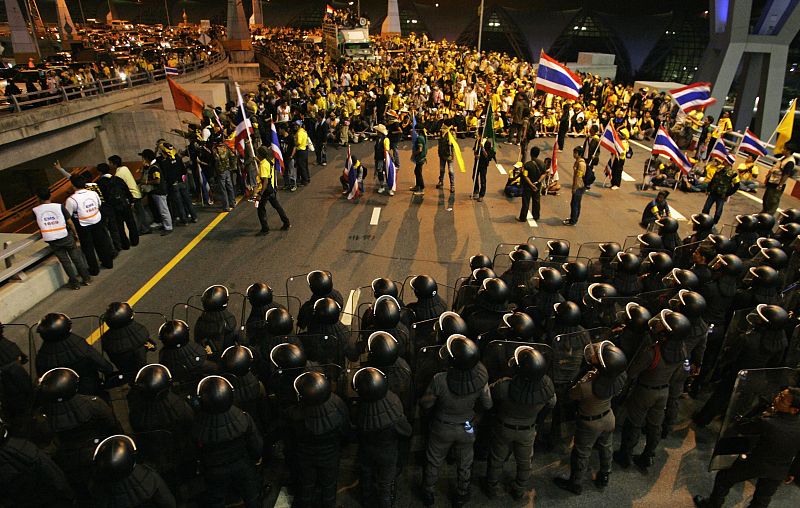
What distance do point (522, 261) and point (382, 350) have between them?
10.0 feet

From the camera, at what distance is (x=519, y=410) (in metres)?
4.31

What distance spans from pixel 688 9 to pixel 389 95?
4943 centimetres

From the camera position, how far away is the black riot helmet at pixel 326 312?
5078 millimetres

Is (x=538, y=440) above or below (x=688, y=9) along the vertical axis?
below

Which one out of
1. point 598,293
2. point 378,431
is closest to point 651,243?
point 598,293

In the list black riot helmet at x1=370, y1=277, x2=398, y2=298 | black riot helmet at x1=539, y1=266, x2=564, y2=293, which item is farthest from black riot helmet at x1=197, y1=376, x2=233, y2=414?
black riot helmet at x1=539, y1=266, x2=564, y2=293

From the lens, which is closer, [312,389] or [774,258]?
[312,389]

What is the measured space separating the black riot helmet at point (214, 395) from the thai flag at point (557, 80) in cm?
1130

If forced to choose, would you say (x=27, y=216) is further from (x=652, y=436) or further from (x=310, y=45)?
(x=310, y=45)

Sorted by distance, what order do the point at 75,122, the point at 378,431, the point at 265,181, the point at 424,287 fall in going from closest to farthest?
the point at 378,431 < the point at 424,287 < the point at 265,181 < the point at 75,122

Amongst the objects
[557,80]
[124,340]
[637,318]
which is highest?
[557,80]

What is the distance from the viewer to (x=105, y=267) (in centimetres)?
955

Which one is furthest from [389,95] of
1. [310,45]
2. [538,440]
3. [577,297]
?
[310,45]

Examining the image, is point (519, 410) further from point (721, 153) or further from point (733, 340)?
point (721, 153)
